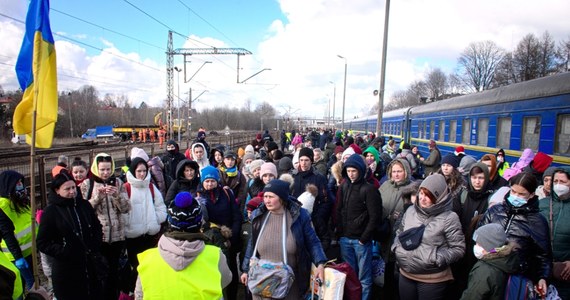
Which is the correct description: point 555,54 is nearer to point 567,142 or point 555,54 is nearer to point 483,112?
point 483,112

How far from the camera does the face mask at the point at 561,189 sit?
3.51 meters

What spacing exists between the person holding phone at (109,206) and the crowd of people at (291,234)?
1 centimetres

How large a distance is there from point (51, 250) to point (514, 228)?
4011 millimetres

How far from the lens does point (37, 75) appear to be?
10.4 feet

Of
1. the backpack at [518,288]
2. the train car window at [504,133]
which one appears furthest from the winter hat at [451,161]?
the train car window at [504,133]

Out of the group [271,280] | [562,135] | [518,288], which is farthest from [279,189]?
[562,135]

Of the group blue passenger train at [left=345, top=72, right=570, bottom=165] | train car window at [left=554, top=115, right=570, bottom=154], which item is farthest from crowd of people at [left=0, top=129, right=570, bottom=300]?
blue passenger train at [left=345, top=72, right=570, bottom=165]

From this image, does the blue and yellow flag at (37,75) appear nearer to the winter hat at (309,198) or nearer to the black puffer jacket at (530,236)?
the winter hat at (309,198)

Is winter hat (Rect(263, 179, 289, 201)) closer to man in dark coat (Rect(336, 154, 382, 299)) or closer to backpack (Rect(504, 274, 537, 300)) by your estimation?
man in dark coat (Rect(336, 154, 382, 299))

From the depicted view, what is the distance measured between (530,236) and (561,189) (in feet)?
3.51

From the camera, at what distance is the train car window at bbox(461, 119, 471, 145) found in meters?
11.8

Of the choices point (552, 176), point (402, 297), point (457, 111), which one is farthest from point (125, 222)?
point (457, 111)

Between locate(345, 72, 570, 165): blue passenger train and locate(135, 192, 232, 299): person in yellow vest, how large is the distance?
7.57 metres

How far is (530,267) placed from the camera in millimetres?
2814
